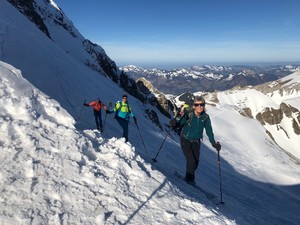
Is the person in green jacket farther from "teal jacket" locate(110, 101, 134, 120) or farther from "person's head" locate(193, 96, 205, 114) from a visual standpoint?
"teal jacket" locate(110, 101, 134, 120)

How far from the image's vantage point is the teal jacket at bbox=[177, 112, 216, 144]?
10.9 meters

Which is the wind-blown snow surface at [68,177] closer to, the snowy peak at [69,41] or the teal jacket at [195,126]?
the teal jacket at [195,126]

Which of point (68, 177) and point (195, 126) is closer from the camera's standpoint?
point (68, 177)

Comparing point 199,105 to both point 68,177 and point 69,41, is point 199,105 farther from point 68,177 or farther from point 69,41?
point 69,41

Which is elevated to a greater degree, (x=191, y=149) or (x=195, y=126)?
(x=195, y=126)

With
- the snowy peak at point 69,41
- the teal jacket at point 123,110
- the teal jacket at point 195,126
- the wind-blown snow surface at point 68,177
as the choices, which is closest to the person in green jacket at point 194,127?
the teal jacket at point 195,126

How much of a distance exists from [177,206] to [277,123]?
110 metres

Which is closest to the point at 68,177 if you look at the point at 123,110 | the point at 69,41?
the point at 123,110

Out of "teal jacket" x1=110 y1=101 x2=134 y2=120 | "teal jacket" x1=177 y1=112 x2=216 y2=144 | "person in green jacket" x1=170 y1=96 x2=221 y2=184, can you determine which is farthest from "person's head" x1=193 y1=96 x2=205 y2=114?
"teal jacket" x1=110 y1=101 x2=134 y2=120

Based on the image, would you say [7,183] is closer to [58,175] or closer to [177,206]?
[58,175]

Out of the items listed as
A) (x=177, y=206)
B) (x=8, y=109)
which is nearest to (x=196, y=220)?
(x=177, y=206)

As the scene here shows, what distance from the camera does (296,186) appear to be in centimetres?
4944

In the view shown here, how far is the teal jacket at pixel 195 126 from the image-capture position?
10.9m

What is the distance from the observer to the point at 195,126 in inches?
432
